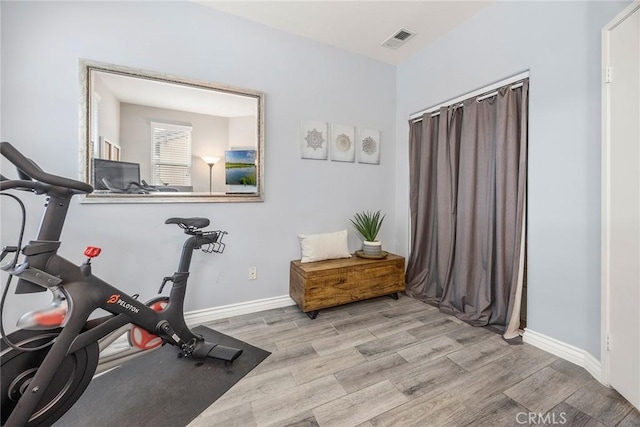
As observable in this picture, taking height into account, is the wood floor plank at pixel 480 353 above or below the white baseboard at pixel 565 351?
below

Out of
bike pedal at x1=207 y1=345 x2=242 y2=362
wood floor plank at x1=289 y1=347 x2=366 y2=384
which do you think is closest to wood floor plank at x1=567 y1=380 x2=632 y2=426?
wood floor plank at x1=289 y1=347 x2=366 y2=384

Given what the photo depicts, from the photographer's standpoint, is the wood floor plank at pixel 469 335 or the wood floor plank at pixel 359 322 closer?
the wood floor plank at pixel 469 335

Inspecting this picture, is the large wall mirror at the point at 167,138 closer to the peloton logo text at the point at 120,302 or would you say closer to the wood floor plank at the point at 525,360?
the peloton logo text at the point at 120,302

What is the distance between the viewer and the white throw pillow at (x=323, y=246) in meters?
2.50

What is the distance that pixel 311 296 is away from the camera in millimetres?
2236

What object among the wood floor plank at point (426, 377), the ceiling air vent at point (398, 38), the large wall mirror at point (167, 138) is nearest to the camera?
the wood floor plank at point (426, 377)

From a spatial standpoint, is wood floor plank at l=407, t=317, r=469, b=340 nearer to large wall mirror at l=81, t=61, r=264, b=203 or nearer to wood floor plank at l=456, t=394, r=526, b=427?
wood floor plank at l=456, t=394, r=526, b=427

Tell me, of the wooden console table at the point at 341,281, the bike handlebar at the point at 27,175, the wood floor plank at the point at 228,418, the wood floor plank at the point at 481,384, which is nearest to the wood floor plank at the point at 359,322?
the wooden console table at the point at 341,281

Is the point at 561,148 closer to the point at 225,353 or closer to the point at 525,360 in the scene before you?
the point at 525,360

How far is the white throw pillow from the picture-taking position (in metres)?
2.50

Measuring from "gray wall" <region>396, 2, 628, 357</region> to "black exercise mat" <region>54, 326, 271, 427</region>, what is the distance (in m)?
2.05

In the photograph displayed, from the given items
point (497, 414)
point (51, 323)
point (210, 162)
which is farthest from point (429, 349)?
point (210, 162)

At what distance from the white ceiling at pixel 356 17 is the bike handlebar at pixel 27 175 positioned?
1.89 m

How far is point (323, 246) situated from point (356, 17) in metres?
→ 2.12
